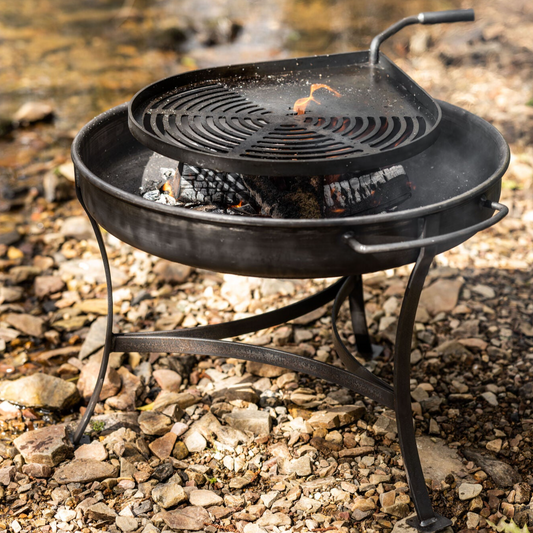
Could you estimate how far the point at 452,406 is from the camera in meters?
2.52

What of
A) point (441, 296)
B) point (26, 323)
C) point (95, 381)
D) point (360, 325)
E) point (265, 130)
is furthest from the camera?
point (441, 296)

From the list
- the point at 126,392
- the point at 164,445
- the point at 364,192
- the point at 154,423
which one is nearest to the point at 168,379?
the point at 126,392

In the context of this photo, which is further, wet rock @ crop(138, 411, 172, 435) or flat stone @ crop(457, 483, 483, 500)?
wet rock @ crop(138, 411, 172, 435)

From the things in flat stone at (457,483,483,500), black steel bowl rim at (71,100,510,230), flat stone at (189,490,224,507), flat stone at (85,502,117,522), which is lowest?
flat stone at (457,483,483,500)

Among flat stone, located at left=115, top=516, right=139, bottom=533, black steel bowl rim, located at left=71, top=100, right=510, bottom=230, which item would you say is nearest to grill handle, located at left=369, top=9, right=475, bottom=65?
black steel bowl rim, located at left=71, top=100, right=510, bottom=230

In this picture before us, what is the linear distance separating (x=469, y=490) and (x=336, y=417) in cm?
55

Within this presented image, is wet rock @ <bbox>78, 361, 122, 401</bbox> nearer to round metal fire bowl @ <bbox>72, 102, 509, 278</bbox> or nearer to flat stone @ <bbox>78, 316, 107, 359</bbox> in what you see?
flat stone @ <bbox>78, 316, 107, 359</bbox>

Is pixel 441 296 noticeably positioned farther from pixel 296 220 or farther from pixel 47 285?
pixel 47 285

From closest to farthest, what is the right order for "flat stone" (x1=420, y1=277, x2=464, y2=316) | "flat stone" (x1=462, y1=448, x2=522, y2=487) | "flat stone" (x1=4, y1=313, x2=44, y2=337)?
1. "flat stone" (x1=462, y1=448, x2=522, y2=487)
2. "flat stone" (x1=4, y1=313, x2=44, y2=337)
3. "flat stone" (x1=420, y1=277, x2=464, y2=316)

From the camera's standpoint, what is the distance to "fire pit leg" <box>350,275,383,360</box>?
9.07ft

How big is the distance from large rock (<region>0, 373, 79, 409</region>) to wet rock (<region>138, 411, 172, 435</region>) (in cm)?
33

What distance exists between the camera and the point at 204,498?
210cm

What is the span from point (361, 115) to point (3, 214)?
302 centimetres

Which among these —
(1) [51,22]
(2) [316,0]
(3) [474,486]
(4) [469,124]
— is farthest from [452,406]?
(2) [316,0]
